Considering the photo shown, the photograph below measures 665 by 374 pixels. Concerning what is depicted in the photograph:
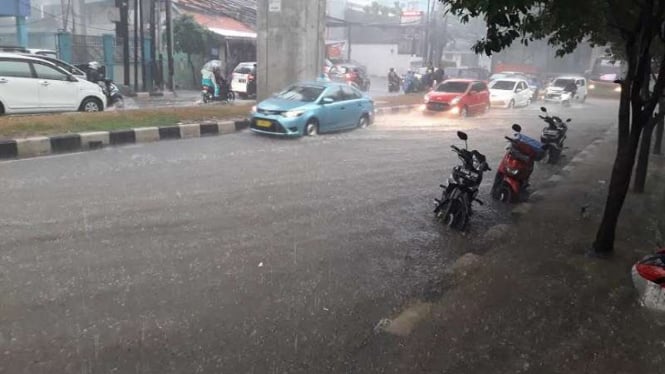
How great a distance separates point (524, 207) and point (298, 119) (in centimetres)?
655

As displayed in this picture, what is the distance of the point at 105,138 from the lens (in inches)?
433

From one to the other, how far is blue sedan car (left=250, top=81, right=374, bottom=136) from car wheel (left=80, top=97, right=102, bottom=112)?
428cm

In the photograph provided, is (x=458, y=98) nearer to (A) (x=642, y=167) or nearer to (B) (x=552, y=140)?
(B) (x=552, y=140)

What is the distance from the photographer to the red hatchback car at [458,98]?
1867 centimetres

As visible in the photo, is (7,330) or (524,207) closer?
(7,330)

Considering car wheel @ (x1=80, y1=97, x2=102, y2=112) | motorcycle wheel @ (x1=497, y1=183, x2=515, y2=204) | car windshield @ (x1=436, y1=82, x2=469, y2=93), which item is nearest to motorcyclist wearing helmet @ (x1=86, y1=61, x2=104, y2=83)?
car wheel @ (x1=80, y1=97, x2=102, y2=112)

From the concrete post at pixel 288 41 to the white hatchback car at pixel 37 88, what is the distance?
6126mm

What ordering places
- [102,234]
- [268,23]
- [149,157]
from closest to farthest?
[102,234], [149,157], [268,23]

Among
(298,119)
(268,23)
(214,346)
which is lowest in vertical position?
(214,346)

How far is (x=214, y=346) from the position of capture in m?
3.56

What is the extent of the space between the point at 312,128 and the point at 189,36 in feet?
52.1

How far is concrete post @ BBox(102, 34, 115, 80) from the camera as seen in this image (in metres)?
22.7

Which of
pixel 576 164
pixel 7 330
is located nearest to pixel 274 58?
pixel 576 164

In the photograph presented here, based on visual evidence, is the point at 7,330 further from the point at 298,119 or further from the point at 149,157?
the point at 298,119
